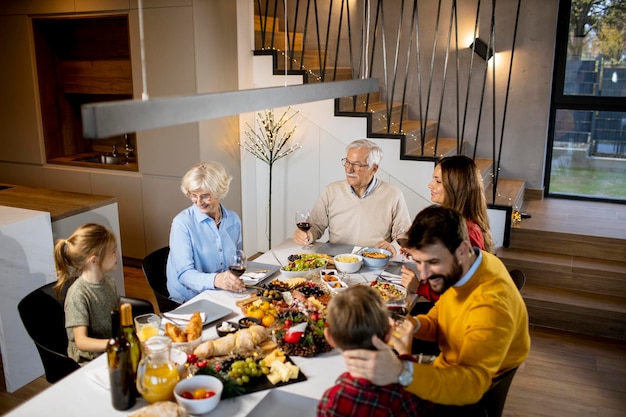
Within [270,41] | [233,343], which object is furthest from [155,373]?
[270,41]

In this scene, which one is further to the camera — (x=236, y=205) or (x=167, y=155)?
(x=236, y=205)

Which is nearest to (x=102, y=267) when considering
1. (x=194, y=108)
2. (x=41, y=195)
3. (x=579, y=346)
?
(x=194, y=108)

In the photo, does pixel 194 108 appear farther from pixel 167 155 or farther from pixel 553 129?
pixel 553 129

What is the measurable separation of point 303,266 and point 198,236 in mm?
582

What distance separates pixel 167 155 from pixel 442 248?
3667 mm

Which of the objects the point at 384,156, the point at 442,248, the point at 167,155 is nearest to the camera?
the point at 442,248

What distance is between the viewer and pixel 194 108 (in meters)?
1.70

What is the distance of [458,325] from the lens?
1.95 meters

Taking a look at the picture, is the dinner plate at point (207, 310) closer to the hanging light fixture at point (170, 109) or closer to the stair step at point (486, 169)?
the hanging light fixture at point (170, 109)

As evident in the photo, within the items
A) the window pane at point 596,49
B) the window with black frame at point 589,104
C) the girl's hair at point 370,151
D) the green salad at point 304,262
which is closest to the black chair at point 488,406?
the green salad at point 304,262

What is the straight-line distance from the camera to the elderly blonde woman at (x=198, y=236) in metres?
2.87

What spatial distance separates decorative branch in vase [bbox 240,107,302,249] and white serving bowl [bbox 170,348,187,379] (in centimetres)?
320

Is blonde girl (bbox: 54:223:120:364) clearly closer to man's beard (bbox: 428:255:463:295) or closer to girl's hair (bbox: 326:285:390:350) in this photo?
girl's hair (bbox: 326:285:390:350)

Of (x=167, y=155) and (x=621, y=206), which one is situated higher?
(x=167, y=155)
